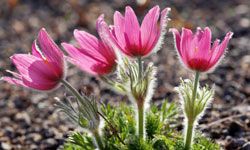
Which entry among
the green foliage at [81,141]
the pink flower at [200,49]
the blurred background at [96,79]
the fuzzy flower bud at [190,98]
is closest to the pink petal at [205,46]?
the pink flower at [200,49]

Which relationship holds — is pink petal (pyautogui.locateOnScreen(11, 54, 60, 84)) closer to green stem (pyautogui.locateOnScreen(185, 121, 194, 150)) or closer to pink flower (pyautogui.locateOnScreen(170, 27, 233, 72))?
pink flower (pyautogui.locateOnScreen(170, 27, 233, 72))

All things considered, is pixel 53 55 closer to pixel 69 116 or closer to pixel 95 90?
pixel 69 116

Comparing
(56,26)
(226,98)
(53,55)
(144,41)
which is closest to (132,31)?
(144,41)

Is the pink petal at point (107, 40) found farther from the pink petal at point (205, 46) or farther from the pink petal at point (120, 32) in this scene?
the pink petal at point (205, 46)

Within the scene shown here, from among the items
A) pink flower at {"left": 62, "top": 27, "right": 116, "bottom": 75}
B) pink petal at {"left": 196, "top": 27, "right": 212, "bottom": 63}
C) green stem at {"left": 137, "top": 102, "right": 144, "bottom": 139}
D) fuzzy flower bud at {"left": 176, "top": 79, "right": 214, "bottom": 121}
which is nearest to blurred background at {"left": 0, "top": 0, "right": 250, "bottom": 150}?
pink flower at {"left": 62, "top": 27, "right": 116, "bottom": 75}

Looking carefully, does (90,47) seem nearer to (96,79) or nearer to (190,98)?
(190,98)

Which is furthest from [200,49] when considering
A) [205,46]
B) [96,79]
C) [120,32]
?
[96,79]

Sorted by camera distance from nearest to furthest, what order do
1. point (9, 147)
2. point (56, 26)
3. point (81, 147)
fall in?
point (81, 147)
point (9, 147)
point (56, 26)
